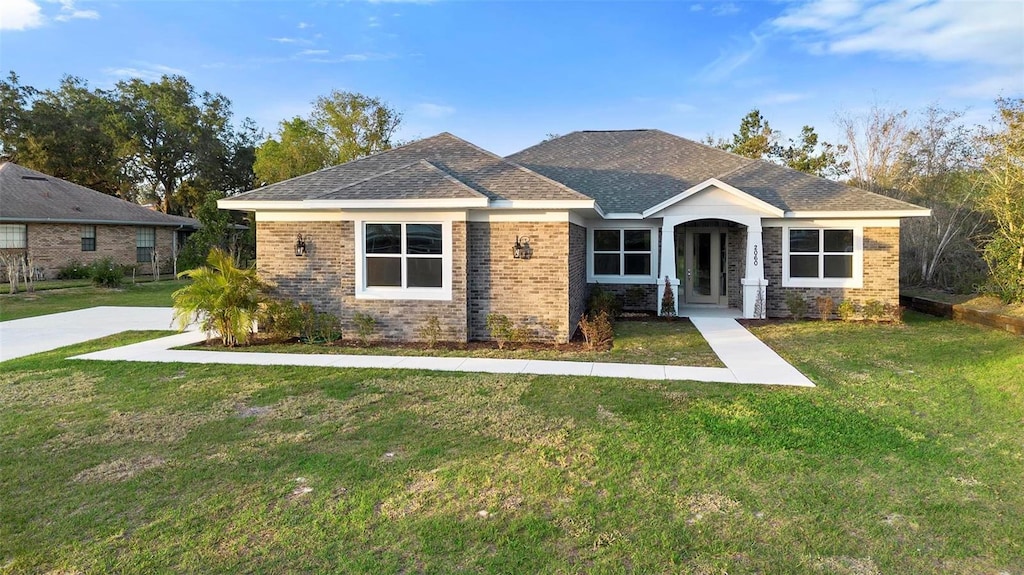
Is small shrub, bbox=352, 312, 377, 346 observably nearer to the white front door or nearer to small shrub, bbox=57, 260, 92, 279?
the white front door

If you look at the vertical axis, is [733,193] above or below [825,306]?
above

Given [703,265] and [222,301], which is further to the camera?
[703,265]

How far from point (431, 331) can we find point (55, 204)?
24291 millimetres

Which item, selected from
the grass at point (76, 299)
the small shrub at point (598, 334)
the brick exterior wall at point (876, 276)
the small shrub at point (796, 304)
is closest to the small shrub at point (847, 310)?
the brick exterior wall at point (876, 276)

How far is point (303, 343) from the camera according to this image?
10945 millimetres

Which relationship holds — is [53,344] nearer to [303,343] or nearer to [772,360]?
[303,343]

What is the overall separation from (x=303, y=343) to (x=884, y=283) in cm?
1357

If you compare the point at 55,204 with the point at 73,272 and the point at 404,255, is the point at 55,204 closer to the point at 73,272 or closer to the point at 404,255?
the point at 73,272

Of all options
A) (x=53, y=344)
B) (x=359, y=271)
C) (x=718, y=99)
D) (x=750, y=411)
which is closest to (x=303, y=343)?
(x=359, y=271)

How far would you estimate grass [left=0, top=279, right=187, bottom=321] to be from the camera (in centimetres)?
1617

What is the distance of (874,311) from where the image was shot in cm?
1346

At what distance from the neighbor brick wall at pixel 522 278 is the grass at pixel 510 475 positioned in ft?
10.3

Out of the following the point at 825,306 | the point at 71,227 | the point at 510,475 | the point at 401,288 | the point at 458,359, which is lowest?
the point at 510,475

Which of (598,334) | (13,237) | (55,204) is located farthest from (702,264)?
(55,204)
